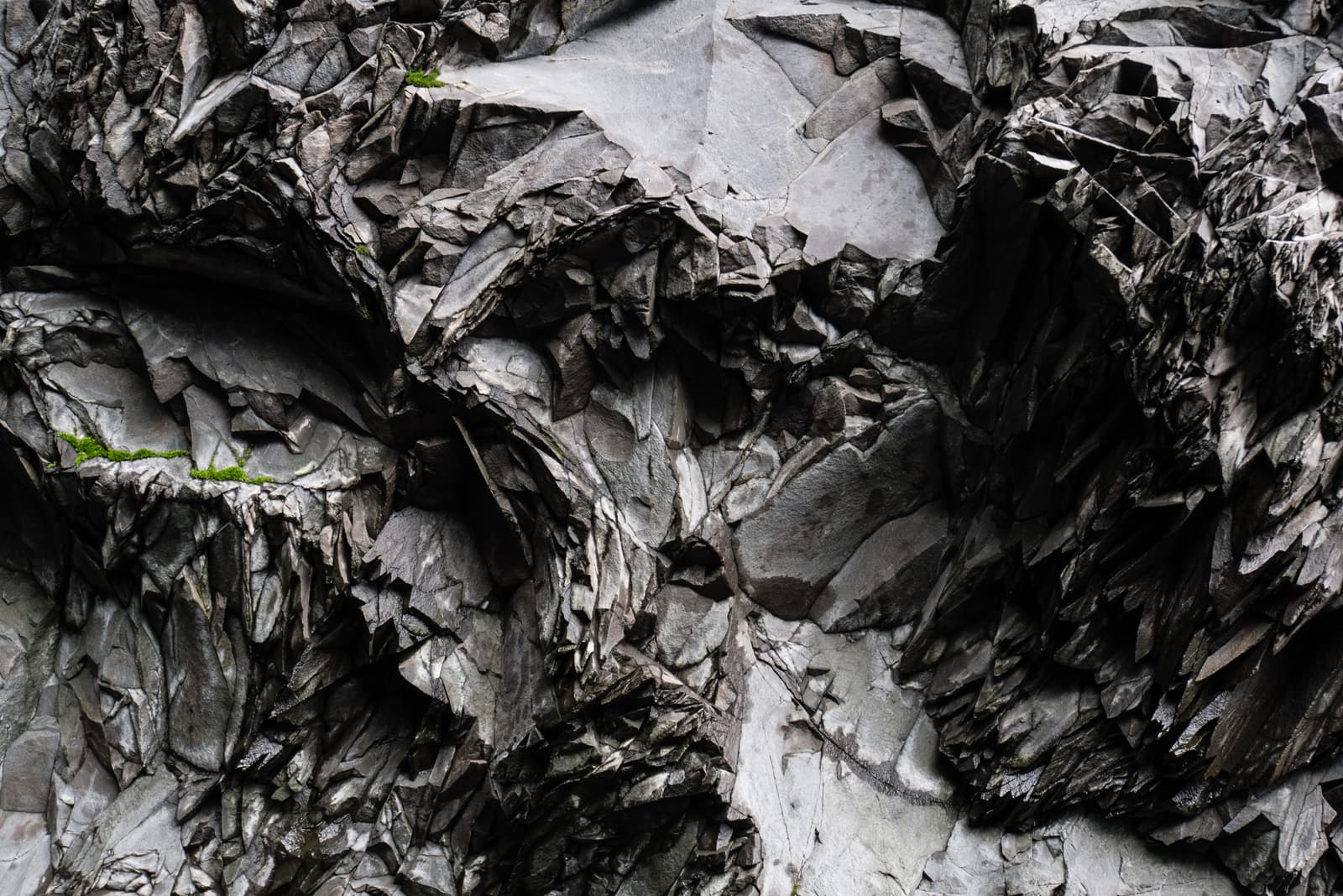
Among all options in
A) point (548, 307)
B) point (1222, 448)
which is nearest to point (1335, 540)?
point (1222, 448)

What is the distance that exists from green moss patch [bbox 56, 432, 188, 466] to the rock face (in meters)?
0.09

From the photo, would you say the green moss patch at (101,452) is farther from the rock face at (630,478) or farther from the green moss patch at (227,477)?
the green moss patch at (227,477)

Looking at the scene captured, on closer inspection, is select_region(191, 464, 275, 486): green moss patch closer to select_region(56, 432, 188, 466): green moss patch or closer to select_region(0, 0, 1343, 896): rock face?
select_region(0, 0, 1343, 896): rock face

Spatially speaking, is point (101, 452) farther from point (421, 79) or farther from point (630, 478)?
point (630, 478)

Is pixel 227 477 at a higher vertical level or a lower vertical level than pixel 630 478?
lower

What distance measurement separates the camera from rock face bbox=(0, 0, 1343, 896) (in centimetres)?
1078

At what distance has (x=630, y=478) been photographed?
1186 centimetres

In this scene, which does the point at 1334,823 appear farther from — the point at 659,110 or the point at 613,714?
the point at 659,110

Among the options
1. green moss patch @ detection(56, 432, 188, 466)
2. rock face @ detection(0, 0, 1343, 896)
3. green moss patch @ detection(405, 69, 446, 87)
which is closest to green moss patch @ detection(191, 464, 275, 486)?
rock face @ detection(0, 0, 1343, 896)

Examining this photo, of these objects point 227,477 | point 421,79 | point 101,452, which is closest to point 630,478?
point 227,477

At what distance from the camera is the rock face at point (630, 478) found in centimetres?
1078

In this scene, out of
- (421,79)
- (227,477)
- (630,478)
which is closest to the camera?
(630,478)

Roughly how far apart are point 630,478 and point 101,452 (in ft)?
20.1

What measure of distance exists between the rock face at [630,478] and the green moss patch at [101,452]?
0.09 metres
